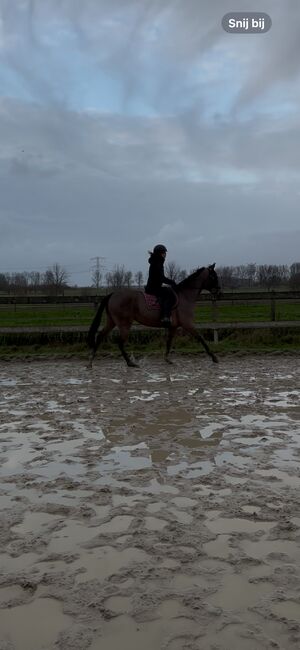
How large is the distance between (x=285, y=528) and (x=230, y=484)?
744mm

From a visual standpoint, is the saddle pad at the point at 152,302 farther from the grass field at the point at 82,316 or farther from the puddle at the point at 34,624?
the puddle at the point at 34,624

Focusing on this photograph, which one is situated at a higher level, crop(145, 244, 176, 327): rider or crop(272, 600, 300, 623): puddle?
crop(145, 244, 176, 327): rider

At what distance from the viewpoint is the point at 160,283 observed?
994 centimetres

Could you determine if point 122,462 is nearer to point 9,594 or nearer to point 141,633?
point 9,594

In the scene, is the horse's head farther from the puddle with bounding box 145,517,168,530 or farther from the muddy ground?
the puddle with bounding box 145,517,168,530

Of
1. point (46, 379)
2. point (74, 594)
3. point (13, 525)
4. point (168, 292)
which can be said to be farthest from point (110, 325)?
point (74, 594)

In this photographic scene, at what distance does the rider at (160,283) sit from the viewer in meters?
9.80

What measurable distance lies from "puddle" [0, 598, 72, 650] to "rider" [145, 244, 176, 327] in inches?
307

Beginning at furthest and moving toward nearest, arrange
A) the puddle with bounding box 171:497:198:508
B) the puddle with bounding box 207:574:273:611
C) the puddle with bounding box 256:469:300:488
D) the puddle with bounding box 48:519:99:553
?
the puddle with bounding box 256:469:300:488 < the puddle with bounding box 171:497:198:508 < the puddle with bounding box 48:519:99:553 < the puddle with bounding box 207:574:273:611

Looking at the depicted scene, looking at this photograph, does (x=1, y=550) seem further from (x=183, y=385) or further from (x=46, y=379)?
(x=46, y=379)

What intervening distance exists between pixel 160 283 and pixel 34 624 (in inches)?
318

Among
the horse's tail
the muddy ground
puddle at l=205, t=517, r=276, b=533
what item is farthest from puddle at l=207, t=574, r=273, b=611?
the horse's tail

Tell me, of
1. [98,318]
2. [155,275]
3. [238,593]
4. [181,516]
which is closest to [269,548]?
[238,593]

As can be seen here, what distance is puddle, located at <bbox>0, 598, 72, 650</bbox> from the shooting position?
6.68 ft
